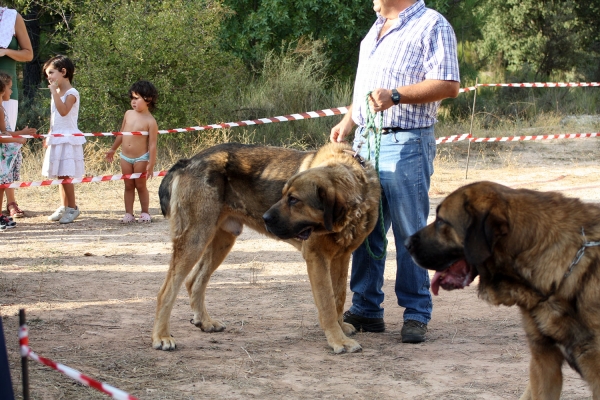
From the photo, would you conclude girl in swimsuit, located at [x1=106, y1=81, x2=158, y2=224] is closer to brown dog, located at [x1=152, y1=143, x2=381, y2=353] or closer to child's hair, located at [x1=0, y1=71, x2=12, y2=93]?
child's hair, located at [x1=0, y1=71, x2=12, y2=93]

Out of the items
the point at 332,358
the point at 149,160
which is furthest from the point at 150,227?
the point at 332,358

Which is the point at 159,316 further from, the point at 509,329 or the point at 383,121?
the point at 509,329

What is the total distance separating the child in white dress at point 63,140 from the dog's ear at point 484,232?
24.0ft

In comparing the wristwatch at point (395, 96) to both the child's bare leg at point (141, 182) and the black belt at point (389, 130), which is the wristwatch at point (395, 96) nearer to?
the black belt at point (389, 130)

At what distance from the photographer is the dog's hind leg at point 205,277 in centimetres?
565

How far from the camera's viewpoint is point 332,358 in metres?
4.99

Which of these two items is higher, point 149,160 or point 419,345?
point 149,160

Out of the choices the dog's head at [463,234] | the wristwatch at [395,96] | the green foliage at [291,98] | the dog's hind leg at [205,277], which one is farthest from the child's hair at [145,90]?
the dog's head at [463,234]

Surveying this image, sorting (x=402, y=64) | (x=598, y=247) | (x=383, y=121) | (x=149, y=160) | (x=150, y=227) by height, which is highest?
(x=402, y=64)

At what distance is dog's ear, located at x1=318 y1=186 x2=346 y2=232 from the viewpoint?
4906 mm

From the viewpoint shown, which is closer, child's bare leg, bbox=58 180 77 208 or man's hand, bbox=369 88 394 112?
man's hand, bbox=369 88 394 112

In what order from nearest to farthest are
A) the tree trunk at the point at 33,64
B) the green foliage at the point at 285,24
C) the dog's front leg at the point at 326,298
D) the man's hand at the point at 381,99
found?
1. the man's hand at the point at 381,99
2. the dog's front leg at the point at 326,298
3. the green foliage at the point at 285,24
4. the tree trunk at the point at 33,64

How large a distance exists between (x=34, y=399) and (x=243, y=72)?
42.6 feet

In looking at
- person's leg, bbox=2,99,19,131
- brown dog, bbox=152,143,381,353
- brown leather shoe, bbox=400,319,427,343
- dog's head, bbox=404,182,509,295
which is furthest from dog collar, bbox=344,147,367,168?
person's leg, bbox=2,99,19,131
